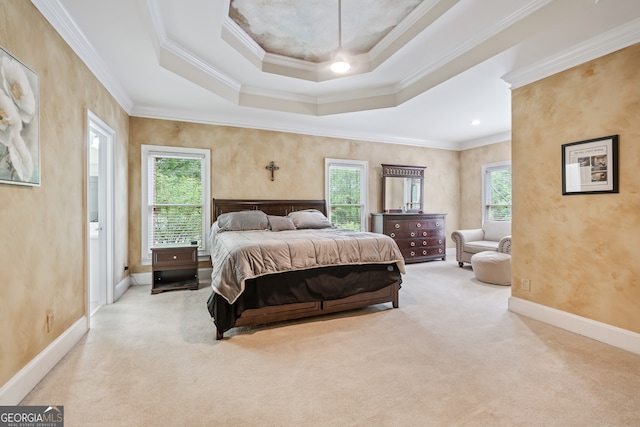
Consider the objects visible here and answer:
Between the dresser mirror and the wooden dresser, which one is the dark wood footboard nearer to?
the wooden dresser

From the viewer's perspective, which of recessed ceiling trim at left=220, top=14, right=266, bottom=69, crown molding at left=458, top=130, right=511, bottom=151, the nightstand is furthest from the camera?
crown molding at left=458, top=130, right=511, bottom=151

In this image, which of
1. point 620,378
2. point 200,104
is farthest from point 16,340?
point 620,378

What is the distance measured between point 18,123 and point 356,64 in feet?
11.3

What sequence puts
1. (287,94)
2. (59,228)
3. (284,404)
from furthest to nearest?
(287,94) < (59,228) < (284,404)

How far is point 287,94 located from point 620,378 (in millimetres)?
4735

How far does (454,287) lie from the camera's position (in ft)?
14.0

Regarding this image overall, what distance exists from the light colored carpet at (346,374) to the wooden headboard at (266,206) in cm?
207

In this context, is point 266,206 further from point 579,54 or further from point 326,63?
point 579,54

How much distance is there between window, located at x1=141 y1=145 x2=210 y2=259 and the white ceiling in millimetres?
623

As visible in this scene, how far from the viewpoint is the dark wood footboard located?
2.75 m

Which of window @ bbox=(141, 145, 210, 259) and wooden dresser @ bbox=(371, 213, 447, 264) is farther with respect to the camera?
wooden dresser @ bbox=(371, 213, 447, 264)

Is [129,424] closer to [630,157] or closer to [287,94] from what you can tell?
[630,157]

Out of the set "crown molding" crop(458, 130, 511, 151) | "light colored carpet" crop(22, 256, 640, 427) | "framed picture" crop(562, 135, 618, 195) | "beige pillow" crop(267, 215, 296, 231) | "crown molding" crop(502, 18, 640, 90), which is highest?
"crown molding" crop(458, 130, 511, 151)

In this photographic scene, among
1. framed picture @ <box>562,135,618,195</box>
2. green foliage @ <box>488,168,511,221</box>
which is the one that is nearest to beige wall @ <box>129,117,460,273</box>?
green foliage @ <box>488,168,511,221</box>
